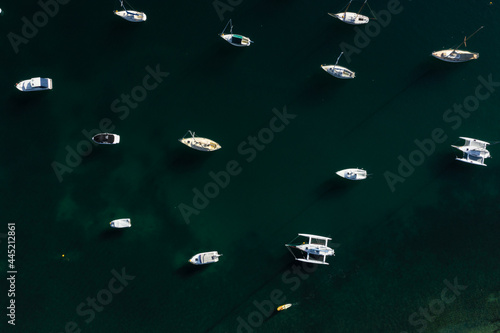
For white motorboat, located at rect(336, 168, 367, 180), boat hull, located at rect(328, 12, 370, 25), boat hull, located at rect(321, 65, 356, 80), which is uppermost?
boat hull, located at rect(328, 12, 370, 25)

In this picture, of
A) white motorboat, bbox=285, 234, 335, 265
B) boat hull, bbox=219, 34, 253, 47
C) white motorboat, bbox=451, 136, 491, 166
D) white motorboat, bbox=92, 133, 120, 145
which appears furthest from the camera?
white motorboat, bbox=451, 136, 491, 166

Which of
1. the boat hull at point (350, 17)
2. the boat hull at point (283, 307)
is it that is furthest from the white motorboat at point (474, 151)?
the boat hull at point (283, 307)

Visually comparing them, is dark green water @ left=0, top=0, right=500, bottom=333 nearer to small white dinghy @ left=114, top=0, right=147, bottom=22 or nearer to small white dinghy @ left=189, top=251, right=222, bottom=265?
small white dinghy @ left=114, top=0, right=147, bottom=22

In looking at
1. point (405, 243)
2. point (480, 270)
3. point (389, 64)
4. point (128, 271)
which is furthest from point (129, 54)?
point (480, 270)

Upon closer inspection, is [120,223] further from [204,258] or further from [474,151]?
[474,151]

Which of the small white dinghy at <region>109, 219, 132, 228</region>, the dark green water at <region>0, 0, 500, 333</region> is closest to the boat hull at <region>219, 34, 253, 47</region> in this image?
the dark green water at <region>0, 0, 500, 333</region>

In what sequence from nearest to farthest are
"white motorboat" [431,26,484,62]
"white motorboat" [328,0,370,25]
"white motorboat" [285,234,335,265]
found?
"white motorboat" [285,234,335,265] → "white motorboat" [328,0,370,25] → "white motorboat" [431,26,484,62]
